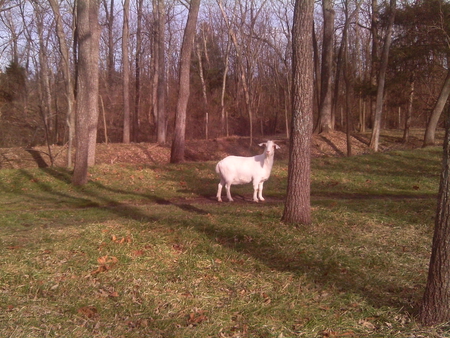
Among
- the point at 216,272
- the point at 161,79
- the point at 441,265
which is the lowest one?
the point at 216,272

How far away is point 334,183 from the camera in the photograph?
17609 mm

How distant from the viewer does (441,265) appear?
197 inches

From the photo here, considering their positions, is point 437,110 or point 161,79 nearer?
point 437,110

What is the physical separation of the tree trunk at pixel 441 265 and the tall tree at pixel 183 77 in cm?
1772

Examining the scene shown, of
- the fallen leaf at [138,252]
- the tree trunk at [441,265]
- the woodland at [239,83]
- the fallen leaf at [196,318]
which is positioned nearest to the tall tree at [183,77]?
the woodland at [239,83]

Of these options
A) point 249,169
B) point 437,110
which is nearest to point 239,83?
point 437,110

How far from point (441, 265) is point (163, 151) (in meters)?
24.4

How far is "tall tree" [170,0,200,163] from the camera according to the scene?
21750 millimetres

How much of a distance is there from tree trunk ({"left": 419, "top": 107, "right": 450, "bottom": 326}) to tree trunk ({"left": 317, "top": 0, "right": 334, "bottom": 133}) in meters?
28.2

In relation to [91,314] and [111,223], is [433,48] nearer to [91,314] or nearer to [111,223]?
[111,223]

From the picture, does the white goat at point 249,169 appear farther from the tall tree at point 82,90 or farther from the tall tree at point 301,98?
the tall tree at point 82,90

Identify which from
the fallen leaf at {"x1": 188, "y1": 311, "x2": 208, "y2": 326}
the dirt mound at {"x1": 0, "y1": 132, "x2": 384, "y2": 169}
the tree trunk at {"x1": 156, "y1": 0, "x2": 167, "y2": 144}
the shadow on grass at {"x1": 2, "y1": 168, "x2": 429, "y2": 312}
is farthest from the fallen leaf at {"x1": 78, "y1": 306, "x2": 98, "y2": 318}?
the tree trunk at {"x1": 156, "y1": 0, "x2": 167, "y2": 144}

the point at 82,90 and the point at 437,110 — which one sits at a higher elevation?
the point at 437,110

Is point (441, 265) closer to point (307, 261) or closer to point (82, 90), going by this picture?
point (307, 261)
